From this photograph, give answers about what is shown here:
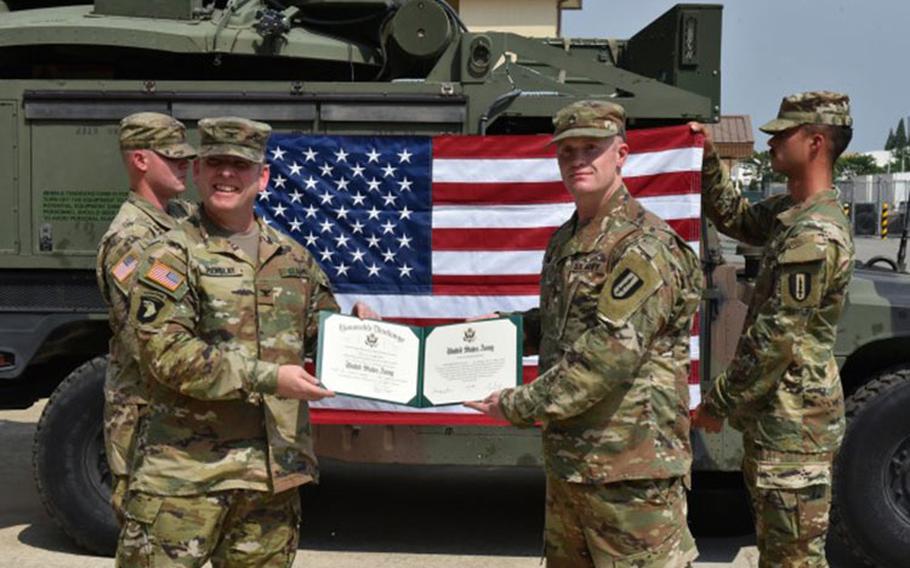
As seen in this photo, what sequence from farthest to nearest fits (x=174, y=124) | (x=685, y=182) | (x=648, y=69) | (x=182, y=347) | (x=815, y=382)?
(x=648, y=69)
(x=685, y=182)
(x=174, y=124)
(x=815, y=382)
(x=182, y=347)

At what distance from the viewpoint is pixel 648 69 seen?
6062mm

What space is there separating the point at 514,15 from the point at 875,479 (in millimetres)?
22230

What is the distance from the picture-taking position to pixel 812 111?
3854mm

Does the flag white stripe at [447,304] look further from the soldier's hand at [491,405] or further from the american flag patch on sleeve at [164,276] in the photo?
the american flag patch on sleeve at [164,276]

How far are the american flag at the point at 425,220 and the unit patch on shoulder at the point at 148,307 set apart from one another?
216 centimetres

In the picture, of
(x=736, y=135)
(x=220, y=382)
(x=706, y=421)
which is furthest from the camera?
(x=736, y=135)

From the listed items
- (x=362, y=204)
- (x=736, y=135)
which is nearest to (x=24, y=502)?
(x=362, y=204)

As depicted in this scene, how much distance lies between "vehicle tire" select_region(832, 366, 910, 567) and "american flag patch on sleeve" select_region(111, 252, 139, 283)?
3191mm

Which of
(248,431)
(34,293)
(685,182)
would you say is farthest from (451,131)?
(248,431)

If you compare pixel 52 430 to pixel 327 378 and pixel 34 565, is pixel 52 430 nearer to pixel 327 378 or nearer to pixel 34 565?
pixel 34 565

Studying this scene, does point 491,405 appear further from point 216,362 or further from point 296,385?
point 216,362

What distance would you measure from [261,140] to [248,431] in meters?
0.79

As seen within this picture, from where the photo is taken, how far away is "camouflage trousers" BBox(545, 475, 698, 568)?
327 centimetres

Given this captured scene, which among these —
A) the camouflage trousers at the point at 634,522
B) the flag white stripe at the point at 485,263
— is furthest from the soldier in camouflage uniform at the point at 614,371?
the flag white stripe at the point at 485,263
